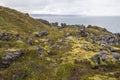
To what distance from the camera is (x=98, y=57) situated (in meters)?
98.1

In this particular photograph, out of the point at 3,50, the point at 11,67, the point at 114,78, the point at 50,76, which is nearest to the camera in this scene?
the point at 114,78

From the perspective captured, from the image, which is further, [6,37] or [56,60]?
[6,37]

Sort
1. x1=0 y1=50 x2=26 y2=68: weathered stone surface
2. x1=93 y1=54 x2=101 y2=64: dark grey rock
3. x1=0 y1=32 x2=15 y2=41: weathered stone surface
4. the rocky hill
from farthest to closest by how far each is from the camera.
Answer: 1. x1=0 y1=32 x2=15 y2=41: weathered stone surface
2. x1=0 y1=50 x2=26 y2=68: weathered stone surface
3. x1=93 y1=54 x2=101 y2=64: dark grey rock
4. the rocky hill

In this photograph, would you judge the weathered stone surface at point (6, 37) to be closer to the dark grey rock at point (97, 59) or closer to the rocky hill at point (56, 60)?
the rocky hill at point (56, 60)

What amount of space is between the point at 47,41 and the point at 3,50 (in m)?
25.2

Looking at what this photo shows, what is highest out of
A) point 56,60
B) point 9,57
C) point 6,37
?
point 6,37

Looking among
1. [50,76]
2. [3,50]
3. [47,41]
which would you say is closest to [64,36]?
[47,41]

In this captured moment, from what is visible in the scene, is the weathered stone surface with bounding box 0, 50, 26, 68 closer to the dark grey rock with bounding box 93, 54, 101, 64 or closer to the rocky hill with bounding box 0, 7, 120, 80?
the rocky hill with bounding box 0, 7, 120, 80

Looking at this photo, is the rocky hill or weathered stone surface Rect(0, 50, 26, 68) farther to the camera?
weathered stone surface Rect(0, 50, 26, 68)

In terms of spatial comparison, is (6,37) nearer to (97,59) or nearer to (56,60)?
(56,60)

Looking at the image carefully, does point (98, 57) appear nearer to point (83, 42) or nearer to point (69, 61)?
point (69, 61)

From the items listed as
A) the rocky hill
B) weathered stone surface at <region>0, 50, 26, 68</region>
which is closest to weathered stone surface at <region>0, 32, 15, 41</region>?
the rocky hill

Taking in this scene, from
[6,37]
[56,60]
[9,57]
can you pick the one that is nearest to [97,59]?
[56,60]

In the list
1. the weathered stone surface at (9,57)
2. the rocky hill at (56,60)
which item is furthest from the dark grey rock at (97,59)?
the weathered stone surface at (9,57)
